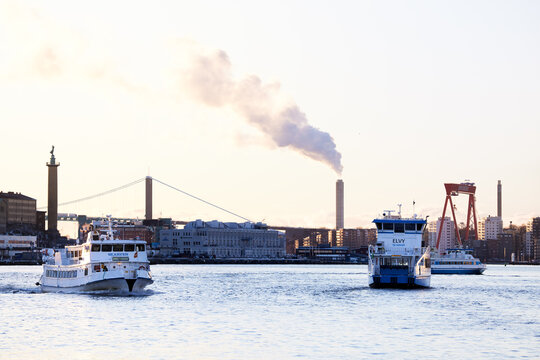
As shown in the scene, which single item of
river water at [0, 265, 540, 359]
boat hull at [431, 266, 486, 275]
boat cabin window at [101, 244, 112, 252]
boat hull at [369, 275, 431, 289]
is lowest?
boat hull at [431, 266, 486, 275]

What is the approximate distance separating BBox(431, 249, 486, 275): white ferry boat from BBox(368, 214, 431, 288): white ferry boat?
71942 mm

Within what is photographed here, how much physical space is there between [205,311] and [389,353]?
2681 centimetres

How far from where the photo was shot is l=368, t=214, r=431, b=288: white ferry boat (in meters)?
95.3

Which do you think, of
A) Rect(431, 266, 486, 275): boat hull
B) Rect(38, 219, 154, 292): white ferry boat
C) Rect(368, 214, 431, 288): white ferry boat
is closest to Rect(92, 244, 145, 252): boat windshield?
Rect(38, 219, 154, 292): white ferry boat

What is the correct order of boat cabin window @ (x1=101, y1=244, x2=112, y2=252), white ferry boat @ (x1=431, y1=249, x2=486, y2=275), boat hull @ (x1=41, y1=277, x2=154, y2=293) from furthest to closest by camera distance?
white ferry boat @ (x1=431, y1=249, x2=486, y2=275), boat cabin window @ (x1=101, y1=244, x2=112, y2=252), boat hull @ (x1=41, y1=277, x2=154, y2=293)

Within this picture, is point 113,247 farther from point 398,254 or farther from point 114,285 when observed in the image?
point 398,254

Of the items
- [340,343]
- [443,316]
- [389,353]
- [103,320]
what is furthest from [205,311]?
[389,353]

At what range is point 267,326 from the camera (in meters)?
60.1

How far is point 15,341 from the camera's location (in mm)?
50969

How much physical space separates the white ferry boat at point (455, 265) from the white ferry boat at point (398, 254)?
71942mm

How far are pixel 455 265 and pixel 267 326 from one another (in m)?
118

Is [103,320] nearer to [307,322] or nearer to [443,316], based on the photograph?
[307,322]

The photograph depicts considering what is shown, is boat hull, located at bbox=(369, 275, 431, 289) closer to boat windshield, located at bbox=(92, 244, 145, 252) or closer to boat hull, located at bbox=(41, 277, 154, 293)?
boat hull, located at bbox=(41, 277, 154, 293)

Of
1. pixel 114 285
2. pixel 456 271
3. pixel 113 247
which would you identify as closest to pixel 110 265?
pixel 113 247
